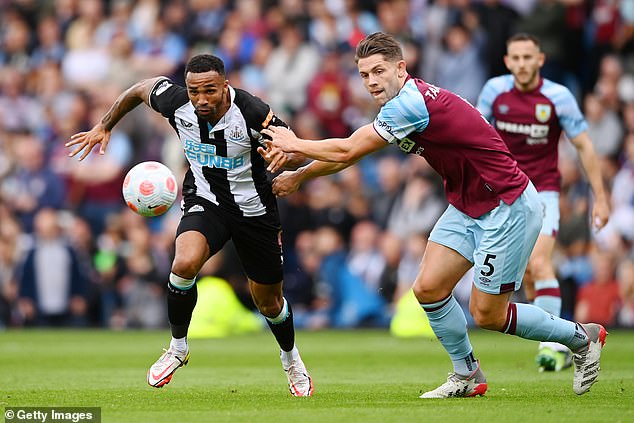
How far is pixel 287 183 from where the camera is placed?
891 cm

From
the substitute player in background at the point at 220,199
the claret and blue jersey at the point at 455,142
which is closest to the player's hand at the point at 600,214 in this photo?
the claret and blue jersey at the point at 455,142

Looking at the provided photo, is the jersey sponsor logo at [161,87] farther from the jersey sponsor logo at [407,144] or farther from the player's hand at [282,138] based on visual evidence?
the jersey sponsor logo at [407,144]

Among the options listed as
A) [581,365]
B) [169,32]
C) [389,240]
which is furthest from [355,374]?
[169,32]

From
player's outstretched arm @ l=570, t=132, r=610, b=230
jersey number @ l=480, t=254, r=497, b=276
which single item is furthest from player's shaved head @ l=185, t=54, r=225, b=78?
player's outstretched arm @ l=570, t=132, r=610, b=230

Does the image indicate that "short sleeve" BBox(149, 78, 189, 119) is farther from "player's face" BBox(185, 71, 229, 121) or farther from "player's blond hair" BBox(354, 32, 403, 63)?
"player's blond hair" BBox(354, 32, 403, 63)

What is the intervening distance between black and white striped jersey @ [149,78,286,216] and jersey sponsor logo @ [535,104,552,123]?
10.9 feet

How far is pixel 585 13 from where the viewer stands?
61.3 ft

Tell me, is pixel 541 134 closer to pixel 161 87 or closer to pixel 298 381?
pixel 298 381

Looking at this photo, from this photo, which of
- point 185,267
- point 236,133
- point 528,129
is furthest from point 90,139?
point 528,129

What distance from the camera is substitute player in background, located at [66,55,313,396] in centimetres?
913

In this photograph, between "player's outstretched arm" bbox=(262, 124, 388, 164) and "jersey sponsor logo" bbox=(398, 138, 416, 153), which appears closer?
"player's outstretched arm" bbox=(262, 124, 388, 164)

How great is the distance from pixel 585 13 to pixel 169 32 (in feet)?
24.3

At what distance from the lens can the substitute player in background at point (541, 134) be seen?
11367 millimetres

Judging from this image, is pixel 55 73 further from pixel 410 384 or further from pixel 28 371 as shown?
pixel 410 384
